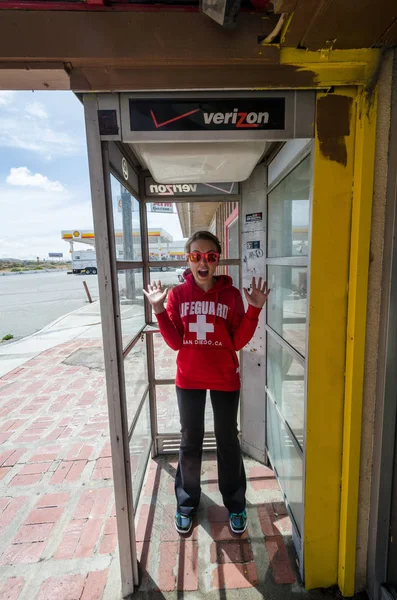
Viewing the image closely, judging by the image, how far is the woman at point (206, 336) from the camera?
1.87m

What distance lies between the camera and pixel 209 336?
1910 millimetres

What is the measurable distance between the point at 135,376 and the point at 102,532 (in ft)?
3.61

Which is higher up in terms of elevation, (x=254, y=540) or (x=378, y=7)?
(x=378, y=7)

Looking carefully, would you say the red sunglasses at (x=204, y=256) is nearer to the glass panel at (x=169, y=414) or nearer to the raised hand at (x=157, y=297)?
the raised hand at (x=157, y=297)

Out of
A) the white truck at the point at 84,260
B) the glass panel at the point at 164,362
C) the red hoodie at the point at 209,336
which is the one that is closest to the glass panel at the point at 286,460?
the red hoodie at the point at 209,336

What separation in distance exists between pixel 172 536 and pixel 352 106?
2.79 meters

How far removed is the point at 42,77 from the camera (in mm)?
1354

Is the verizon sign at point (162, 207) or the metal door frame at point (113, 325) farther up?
the verizon sign at point (162, 207)

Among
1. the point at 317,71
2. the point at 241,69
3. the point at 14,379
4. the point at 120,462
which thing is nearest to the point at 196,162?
the point at 241,69

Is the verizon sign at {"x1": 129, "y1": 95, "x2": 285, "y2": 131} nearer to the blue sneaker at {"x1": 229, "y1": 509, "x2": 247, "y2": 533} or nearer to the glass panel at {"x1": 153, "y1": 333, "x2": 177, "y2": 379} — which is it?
the blue sneaker at {"x1": 229, "y1": 509, "x2": 247, "y2": 533}

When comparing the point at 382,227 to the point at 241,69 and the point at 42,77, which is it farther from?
the point at 42,77

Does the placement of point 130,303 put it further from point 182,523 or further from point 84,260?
point 84,260

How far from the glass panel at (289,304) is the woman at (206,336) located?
210mm

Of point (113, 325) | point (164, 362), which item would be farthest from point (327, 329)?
point (164, 362)
